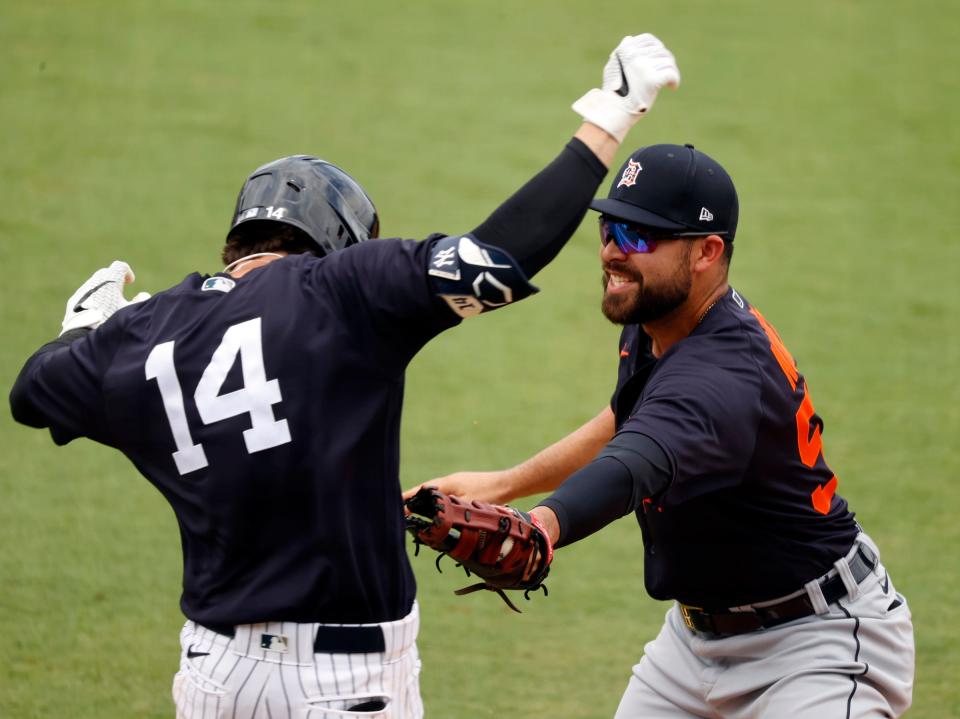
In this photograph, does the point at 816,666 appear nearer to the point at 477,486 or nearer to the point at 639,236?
the point at 477,486

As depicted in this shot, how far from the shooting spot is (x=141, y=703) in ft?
17.6

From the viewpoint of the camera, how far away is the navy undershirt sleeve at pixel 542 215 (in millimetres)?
2799

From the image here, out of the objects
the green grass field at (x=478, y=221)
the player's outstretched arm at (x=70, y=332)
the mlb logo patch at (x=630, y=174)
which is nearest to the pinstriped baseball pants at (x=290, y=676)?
the player's outstretched arm at (x=70, y=332)

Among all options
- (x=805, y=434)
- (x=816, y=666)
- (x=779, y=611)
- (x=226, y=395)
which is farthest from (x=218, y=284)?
(x=816, y=666)

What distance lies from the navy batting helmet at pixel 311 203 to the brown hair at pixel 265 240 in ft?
0.04

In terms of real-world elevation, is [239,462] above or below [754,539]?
above

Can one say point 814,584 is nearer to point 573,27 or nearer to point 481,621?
point 481,621

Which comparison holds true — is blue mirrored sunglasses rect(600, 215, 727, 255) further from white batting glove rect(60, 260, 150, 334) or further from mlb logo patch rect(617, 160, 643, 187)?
white batting glove rect(60, 260, 150, 334)

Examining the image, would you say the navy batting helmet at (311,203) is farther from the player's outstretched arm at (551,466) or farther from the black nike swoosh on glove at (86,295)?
the player's outstretched arm at (551,466)

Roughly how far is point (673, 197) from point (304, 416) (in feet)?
4.75

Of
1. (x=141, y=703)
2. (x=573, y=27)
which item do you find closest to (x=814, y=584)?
(x=141, y=703)

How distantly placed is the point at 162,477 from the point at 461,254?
3.08ft

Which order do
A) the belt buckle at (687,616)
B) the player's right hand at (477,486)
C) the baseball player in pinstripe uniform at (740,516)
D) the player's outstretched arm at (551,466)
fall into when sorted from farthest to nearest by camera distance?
the player's outstretched arm at (551,466) → the player's right hand at (477,486) → the belt buckle at (687,616) → the baseball player in pinstripe uniform at (740,516)

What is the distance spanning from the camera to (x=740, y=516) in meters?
3.73
